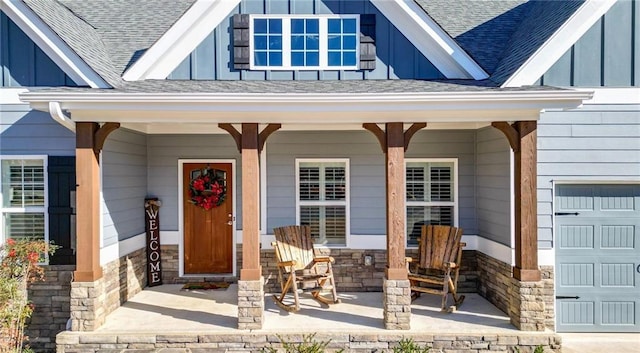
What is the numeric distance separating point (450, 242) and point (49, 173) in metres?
5.42

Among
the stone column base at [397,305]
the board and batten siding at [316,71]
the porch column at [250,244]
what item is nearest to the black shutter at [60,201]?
the board and batten siding at [316,71]

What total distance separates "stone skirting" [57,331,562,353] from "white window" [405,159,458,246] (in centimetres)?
206

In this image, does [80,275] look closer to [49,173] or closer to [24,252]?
[24,252]

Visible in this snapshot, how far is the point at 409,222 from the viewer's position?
21.3 ft

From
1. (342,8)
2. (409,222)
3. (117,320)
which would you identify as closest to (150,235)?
(117,320)

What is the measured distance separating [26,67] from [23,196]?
166cm

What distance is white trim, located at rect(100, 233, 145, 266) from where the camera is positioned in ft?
17.2

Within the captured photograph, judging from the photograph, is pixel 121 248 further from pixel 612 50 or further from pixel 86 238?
pixel 612 50

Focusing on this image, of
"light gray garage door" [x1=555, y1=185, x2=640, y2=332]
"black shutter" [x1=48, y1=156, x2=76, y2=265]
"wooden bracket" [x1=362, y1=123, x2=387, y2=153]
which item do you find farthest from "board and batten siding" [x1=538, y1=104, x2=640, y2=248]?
"black shutter" [x1=48, y1=156, x2=76, y2=265]

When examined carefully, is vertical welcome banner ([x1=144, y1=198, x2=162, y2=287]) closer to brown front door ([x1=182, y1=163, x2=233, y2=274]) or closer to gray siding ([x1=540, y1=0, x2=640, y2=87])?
brown front door ([x1=182, y1=163, x2=233, y2=274])

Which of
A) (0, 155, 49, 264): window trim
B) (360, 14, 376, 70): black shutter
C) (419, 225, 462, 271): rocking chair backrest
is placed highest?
(360, 14, 376, 70): black shutter

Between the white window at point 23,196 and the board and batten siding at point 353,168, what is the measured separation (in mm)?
3047

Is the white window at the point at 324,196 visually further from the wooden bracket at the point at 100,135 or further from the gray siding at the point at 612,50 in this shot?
the gray siding at the point at 612,50

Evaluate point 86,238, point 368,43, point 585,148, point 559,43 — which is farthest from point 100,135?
point 585,148
